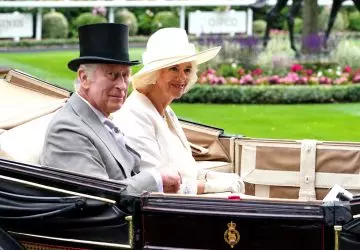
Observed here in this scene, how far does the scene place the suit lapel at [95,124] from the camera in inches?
119

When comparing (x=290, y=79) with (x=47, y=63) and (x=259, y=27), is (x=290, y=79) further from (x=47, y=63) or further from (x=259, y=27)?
(x=259, y=27)

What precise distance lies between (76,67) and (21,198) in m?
0.60

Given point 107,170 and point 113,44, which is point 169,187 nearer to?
point 107,170

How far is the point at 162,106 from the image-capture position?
11.6 feet

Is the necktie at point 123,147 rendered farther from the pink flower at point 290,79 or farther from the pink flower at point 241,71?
the pink flower at point 241,71

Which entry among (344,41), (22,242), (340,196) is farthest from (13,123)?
(344,41)

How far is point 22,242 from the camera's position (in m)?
2.82

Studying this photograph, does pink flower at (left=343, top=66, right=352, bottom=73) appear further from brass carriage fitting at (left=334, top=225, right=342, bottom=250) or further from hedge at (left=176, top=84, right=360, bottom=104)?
brass carriage fitting at (left=334, top=225, right=342, bottom=250)

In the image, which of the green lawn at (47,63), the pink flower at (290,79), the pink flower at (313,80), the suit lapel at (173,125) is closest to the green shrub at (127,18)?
the green lawn at (47,63)

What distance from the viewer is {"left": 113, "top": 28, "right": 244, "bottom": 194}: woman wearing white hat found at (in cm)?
341

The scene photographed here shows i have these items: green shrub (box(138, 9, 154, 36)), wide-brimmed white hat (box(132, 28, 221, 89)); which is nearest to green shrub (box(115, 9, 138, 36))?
green shrub (box(138, 9, 154, 36))

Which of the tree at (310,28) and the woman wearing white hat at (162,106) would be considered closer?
the woman wearing white hat at (162,106)

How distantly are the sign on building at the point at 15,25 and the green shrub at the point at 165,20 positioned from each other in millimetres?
3148

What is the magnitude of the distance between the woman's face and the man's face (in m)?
0.39
